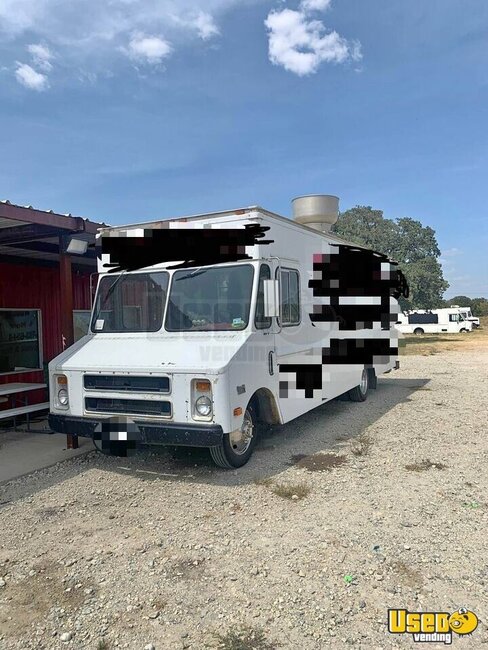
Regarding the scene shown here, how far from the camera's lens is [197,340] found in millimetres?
5316

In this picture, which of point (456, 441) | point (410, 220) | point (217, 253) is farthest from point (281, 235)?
point (410, 220)

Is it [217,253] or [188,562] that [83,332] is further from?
[188,562]

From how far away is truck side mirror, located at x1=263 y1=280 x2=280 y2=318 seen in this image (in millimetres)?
5379

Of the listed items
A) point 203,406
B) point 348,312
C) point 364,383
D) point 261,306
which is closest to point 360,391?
point 364,383

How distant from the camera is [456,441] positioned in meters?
6.64

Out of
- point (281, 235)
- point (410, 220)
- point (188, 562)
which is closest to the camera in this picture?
point (188, 562)

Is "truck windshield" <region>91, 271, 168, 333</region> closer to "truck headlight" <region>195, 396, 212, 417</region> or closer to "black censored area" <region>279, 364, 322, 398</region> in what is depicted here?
"truck headlight" <region>195, 396, 212, 417</region>

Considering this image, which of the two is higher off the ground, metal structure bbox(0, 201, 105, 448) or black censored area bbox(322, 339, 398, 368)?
metal structure bbox(0, 201, 105, 448)

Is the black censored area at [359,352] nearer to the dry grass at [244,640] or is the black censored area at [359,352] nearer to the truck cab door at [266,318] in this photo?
the truck cab door at [266,318]

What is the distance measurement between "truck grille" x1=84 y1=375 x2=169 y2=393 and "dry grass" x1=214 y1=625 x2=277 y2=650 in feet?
8.08

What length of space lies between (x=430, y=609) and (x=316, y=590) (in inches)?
27.8

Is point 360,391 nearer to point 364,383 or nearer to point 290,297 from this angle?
point 364,383

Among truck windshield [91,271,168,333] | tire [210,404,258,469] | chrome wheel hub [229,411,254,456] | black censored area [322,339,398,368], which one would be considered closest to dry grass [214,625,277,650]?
tire [210,404,258,469]

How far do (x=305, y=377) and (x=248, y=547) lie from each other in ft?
10.3
